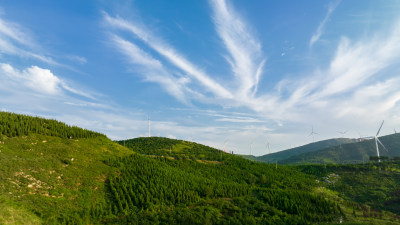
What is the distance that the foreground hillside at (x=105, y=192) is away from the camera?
3984 cm

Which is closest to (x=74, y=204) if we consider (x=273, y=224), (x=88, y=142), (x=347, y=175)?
(x=88, y=142)

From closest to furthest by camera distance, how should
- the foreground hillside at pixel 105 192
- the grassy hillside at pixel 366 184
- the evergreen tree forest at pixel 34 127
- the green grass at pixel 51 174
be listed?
the green grass at pixel 51 174, the foreground hillside at pixel 105 192, the evergreen tree forest at pixel 34 127, the grassy hillside at pixel 366 184

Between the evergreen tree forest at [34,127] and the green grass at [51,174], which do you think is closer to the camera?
the green grass at [51,174]

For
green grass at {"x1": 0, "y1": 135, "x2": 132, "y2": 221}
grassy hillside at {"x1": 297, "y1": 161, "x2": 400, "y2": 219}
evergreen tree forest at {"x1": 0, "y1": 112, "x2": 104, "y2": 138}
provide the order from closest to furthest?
green grass at {"x1": 0, "y1": 135, "x2": 132, "y2": 221} < evergreen tree forest at {"x1": 0, "y1": 112, "x2": 104, "y2": 138} < grassy hillside at {"x1": 297, "y1": 161, "x2": 400, "y2": 219}

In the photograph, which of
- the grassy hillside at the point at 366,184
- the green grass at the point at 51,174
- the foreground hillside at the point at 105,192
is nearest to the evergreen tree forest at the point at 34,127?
the foreground hillside at the point at 105,192

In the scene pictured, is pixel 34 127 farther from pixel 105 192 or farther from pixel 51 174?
pixel 105 192

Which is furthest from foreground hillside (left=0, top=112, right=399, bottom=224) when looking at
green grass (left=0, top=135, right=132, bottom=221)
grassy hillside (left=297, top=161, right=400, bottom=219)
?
grassy hillside (left=297, top=161, right=400, bottom=219)

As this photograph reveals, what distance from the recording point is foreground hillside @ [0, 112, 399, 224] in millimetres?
39844

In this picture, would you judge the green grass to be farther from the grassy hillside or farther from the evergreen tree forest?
the grassy hillside

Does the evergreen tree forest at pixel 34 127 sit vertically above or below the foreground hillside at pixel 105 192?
above

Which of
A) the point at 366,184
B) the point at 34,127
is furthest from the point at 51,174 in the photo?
the point at 366,184

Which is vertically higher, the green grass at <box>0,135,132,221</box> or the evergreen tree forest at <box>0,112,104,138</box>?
the evergreen tree forest at <box>0,112,104,138</box>

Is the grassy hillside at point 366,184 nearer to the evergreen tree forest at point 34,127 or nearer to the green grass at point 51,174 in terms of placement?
the green grass at point 51,174

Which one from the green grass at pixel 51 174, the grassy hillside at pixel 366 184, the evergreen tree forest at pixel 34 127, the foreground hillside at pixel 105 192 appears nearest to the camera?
the green grass at pixel 51 174
